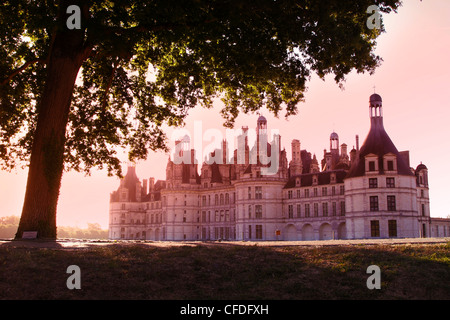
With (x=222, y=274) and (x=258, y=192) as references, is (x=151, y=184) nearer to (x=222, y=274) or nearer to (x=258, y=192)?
(x=258, y=192)

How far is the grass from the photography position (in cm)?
995

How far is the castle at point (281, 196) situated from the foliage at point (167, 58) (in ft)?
128

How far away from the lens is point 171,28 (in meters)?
18.5

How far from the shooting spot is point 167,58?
23609 mm

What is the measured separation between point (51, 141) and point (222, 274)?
10152mm

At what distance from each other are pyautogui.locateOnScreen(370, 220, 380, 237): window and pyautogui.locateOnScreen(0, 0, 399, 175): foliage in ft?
135

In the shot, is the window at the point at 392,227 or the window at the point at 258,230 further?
the window at the point at 258,230

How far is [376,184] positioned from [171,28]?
155 feet

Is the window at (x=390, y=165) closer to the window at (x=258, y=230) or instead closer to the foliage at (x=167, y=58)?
the window at (x=258, y=230)

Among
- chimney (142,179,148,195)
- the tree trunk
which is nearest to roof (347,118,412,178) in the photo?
the tree trunk

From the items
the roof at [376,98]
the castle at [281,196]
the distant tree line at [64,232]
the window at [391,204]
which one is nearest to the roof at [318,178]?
the castle at [281,196]

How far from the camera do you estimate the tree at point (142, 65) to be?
1678cm

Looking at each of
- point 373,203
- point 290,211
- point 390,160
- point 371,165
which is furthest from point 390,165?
point 290,211
